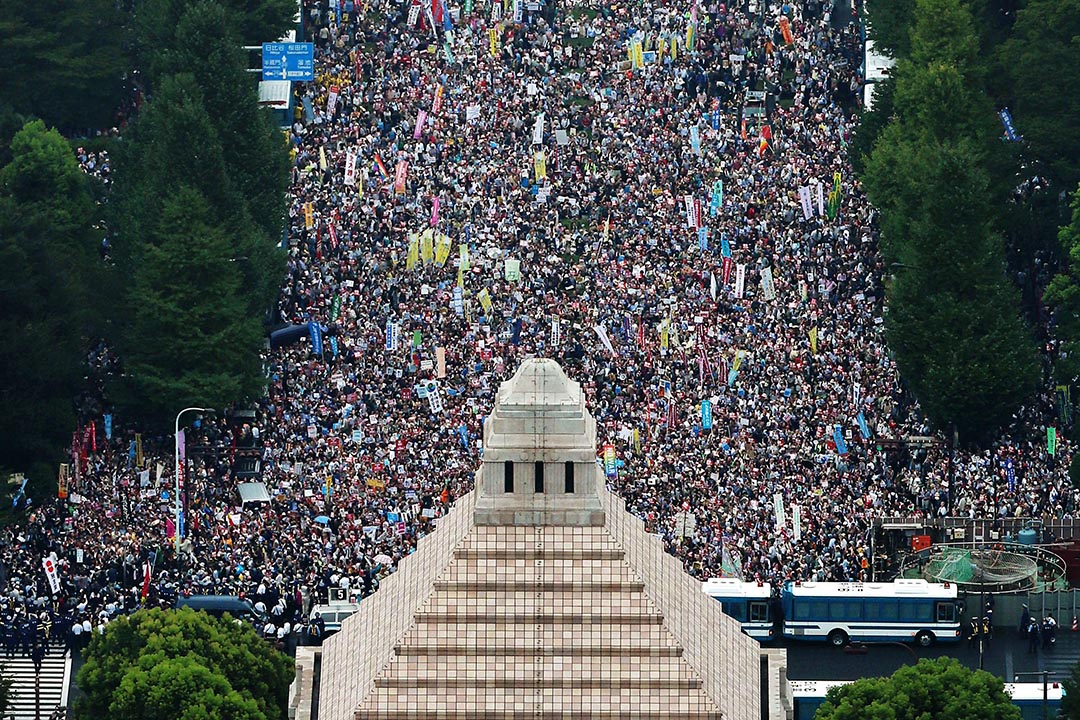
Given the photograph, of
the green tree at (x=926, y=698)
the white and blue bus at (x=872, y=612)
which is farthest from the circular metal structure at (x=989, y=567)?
the green tree at (x=926, y=698)

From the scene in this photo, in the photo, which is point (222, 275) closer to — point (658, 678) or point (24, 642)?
point (24, 642)

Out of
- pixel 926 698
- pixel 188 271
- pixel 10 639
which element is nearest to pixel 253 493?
pixel 188 271

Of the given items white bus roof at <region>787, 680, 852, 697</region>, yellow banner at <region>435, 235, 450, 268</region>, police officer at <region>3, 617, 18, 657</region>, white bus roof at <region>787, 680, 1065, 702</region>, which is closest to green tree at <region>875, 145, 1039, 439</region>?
yellow banner at <region>435, 235, 450, 268</region>

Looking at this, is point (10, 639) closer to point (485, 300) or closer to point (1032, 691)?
point (485, 300)

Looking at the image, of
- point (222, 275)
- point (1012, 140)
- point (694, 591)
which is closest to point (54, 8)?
point (222, 275)

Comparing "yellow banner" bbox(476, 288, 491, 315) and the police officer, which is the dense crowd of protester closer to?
"yellow banner" bbox(476, 288, 491, 315)

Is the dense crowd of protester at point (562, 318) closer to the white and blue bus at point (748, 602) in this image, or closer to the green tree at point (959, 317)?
the green tree at point (959, 317)
